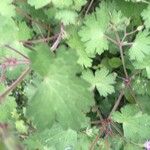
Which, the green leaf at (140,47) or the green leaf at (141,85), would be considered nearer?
the green leaf at (140,47)

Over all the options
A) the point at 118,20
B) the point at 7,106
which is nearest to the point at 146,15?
the point at 118,20

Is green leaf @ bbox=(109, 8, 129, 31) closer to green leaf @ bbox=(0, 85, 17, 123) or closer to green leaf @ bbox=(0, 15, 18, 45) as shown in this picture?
green leaf @ bbox=(0, 15, 18, 45)

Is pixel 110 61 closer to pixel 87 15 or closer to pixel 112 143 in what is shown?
pixel 87 15

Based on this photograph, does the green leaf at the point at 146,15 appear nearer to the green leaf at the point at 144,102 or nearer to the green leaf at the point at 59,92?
the green leaf at the point at 144,102

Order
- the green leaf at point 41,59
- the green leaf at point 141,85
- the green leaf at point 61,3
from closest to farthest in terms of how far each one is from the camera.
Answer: the green leaf at point 41,59 → the green leaf at point 61,3 → the green leaf at point 141,85

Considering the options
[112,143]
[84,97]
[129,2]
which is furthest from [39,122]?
Result: [129,2]

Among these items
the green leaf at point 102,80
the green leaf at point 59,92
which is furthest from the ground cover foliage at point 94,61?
the green leaf at point 59,92
